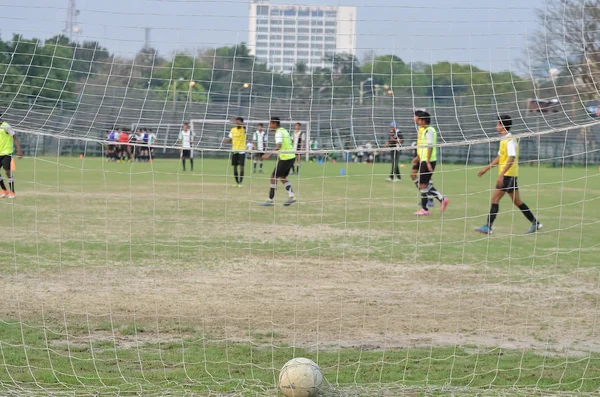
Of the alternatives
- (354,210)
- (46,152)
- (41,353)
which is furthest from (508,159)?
(46,152)

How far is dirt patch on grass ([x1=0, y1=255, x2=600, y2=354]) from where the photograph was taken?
6.96m

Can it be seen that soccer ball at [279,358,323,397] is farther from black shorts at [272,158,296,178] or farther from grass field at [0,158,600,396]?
black shorts at [272,158,296,178]

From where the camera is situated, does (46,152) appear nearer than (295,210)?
No

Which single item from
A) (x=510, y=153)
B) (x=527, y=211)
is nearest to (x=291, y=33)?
(x=510, y=153)

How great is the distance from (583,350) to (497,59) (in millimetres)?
2627

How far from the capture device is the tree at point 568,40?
730 centimetres

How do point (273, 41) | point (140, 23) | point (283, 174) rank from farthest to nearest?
point (283, 174), point (273, 41), point (140, 23)

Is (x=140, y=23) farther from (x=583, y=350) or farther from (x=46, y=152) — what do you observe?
(x=46, y=152)

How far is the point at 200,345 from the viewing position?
6520 mm

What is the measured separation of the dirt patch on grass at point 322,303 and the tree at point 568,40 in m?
2.22

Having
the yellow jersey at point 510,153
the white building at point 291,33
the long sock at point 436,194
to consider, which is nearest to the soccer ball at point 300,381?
the white building at point 291,33

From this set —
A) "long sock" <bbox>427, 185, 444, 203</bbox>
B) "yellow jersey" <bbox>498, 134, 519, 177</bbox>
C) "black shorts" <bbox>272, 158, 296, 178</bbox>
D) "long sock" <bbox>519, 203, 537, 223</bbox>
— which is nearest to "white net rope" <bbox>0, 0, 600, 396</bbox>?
"yellow jersey" <bbox>498, 134, 519, 177</bbox>

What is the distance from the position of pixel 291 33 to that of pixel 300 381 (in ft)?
13.4

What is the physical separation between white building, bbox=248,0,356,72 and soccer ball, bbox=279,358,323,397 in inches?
137
